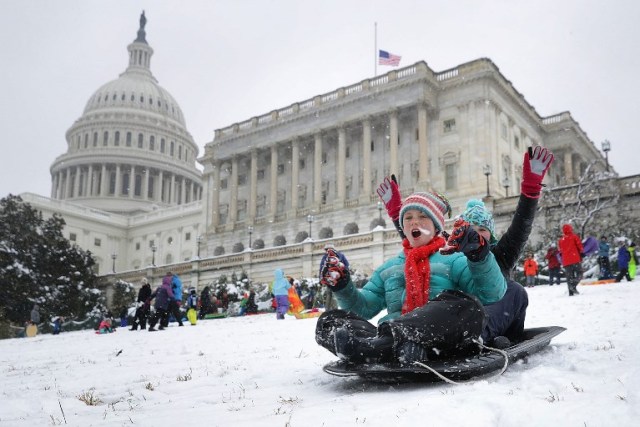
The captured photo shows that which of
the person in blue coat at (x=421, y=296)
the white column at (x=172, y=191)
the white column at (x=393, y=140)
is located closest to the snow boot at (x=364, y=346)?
the person in blue coat at (x=421, y=296)

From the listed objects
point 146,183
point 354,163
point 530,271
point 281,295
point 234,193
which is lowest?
point 281,295

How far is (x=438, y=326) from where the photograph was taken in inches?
173

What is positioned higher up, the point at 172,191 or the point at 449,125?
the point at 172,191

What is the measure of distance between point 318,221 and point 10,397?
4752 cm

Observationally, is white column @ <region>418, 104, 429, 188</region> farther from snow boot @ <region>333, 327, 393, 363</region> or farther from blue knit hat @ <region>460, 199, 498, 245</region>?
snow boot @ <region>333, 327, 393, 363</region>

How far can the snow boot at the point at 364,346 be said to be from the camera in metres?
4.56

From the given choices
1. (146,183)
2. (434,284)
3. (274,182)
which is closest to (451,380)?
(434,284)

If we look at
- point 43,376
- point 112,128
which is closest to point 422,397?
point 43,376

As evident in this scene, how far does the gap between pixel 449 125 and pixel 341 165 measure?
9856 millimetres

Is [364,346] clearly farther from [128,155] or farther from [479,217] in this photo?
[128,155]

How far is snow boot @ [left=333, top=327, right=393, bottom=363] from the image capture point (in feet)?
15.0

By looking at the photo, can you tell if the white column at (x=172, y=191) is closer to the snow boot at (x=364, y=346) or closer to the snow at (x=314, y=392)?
the snow at (x=314, y=392)

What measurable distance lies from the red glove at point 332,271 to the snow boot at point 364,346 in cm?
43

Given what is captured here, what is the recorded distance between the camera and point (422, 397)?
4.04 meters
